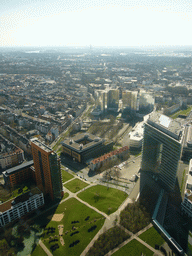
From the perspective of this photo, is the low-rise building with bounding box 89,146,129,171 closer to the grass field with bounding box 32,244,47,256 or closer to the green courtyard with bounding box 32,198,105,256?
the green courtyard with bounding box 32,198,105,256

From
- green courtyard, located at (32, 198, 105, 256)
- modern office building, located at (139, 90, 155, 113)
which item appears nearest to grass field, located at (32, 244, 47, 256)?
green courtyard, located at (32, 198, 105, 256)

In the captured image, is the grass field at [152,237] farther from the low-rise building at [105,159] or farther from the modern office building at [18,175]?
the modern office building at [18,175]

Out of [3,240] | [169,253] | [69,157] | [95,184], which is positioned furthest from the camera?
[69,157]

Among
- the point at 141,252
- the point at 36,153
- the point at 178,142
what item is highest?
the point at 178,142

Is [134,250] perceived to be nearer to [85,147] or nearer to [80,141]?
[85,147]

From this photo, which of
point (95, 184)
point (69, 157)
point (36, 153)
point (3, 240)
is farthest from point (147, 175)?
point (3, 240)

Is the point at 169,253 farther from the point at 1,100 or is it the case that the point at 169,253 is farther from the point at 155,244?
the point at 1,100

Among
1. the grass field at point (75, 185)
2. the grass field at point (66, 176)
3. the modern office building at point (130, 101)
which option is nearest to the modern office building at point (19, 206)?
the grass field at point (75, 185)
